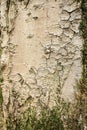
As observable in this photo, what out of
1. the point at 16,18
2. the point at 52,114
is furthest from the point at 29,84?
the point at 16,18

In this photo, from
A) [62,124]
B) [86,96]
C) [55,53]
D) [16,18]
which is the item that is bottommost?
[62,124]

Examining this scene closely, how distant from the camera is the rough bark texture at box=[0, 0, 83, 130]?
8.68 ft

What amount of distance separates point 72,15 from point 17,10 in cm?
36

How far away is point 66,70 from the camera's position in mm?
2646

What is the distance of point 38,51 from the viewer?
269cm

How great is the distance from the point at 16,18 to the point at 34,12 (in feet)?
0.41

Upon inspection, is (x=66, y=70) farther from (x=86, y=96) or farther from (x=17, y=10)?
(x=17, y=10)

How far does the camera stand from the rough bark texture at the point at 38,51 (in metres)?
2.64

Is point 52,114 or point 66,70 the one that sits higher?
point 66,70

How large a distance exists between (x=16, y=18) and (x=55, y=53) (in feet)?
1.11

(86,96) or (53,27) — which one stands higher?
(53,27)

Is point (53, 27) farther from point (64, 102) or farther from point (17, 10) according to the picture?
point (64, 102)

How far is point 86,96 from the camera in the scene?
263 cm

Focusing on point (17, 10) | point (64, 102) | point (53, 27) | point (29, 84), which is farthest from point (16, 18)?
point (64, 102)
